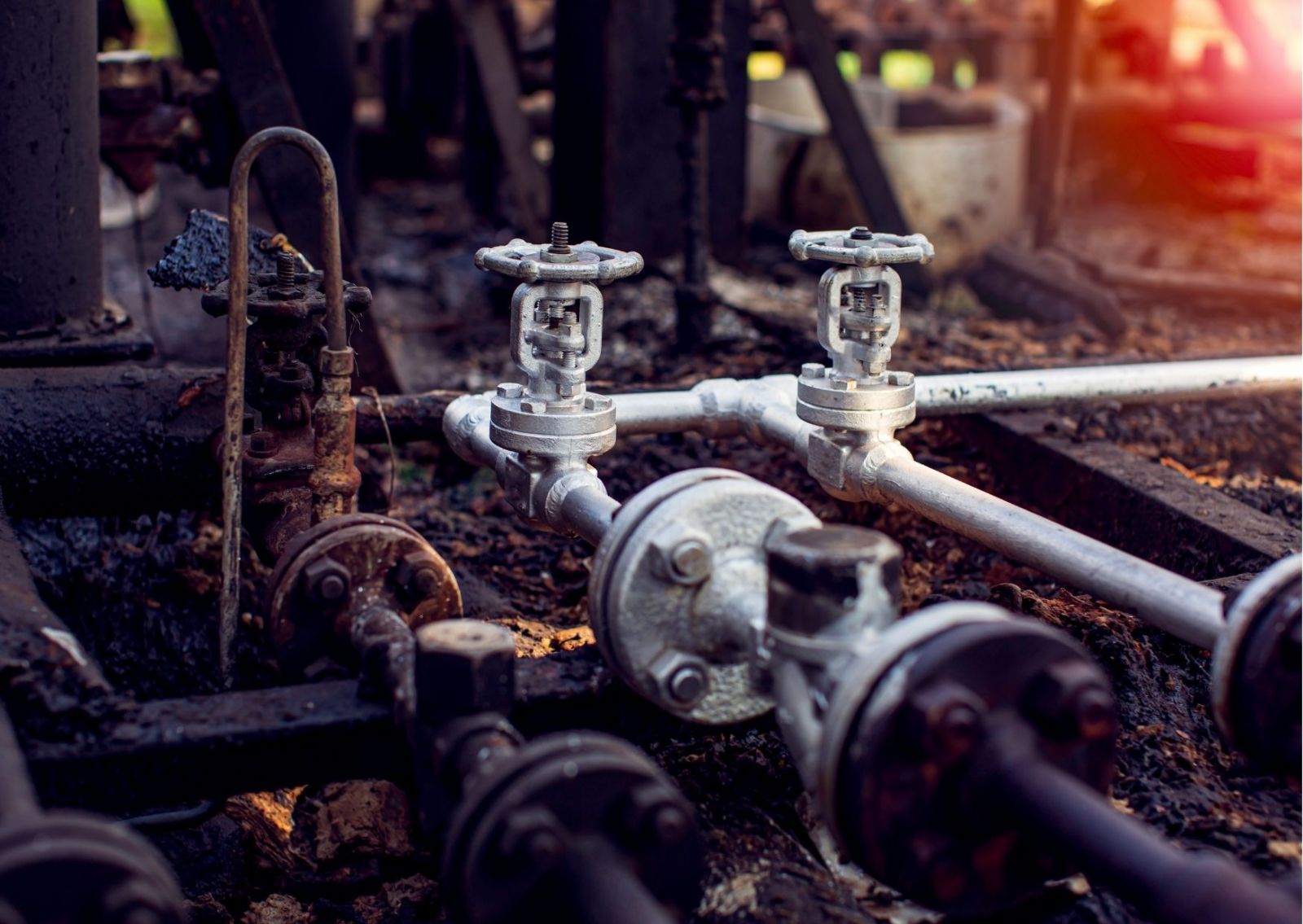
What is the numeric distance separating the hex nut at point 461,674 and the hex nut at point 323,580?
0.37 m

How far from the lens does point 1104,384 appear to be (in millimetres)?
3078

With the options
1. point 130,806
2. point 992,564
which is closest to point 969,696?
point 130,806

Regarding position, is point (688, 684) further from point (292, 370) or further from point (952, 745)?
point (292, 370)

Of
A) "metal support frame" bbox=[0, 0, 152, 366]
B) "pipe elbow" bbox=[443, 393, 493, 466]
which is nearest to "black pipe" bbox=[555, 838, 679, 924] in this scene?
"pipe elbow" bbox=[443, 393, 493, 466]

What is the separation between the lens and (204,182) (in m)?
4.07

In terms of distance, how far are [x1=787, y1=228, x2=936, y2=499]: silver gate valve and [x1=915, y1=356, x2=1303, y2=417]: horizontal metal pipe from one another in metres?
0.48

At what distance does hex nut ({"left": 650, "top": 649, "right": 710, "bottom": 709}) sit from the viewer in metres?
1.84

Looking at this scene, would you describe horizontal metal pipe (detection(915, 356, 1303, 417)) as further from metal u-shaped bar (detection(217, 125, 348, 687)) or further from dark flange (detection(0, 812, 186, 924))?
dark flange (detection(0, 812, 186, 924))

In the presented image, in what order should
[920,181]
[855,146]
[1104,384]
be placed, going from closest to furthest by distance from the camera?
1. [1104,384]
2. [855,146]
3. [920,181]

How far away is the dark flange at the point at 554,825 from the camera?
143cm

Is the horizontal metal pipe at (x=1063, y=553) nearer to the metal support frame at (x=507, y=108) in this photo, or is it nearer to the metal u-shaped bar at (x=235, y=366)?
the metal u-shaped bar at (x=235, y=366)

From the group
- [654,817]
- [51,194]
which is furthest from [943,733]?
[51,194]

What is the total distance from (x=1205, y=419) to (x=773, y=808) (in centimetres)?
240

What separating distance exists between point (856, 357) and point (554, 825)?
1.29m
